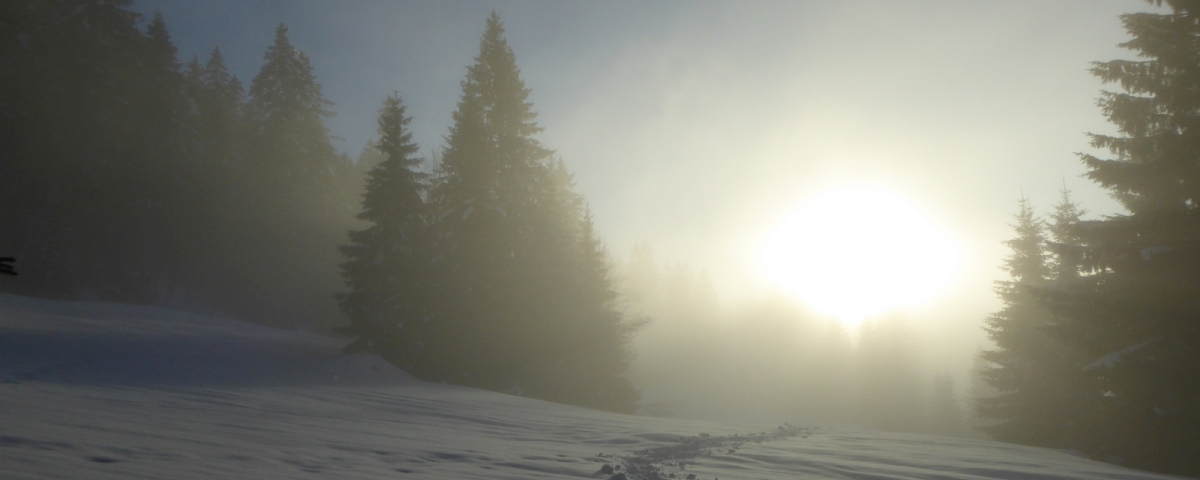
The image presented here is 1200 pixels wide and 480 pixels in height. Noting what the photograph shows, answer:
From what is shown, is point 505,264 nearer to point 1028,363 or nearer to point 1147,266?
point 1147,266

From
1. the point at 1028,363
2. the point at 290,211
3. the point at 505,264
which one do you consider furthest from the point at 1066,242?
the point at 290,211

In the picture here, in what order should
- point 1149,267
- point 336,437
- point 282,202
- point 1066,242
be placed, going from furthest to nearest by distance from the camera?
point 282,202 < point 1066,242 < point 1149,267 < point 336,437

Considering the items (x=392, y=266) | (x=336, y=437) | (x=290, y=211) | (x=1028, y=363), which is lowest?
(x=336, y=437)

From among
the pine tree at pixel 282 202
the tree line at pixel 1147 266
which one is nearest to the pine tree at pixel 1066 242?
the tree line at pixel 1147 266

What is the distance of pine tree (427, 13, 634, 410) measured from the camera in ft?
70.4

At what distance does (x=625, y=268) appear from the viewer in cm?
7175

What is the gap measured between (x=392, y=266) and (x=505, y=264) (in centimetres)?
460

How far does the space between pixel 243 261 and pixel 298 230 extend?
4.42m

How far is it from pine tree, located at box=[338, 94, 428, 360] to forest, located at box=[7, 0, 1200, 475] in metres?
0.08

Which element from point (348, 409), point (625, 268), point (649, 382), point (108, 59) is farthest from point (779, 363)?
point (108, 59)

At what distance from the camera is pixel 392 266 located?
20250 mm

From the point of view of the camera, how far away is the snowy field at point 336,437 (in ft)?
17.4

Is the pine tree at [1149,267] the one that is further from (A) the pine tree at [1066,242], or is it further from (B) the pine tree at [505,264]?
(B) the pine tree at [505,264]

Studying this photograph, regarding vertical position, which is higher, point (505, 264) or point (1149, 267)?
point (505, 264)
